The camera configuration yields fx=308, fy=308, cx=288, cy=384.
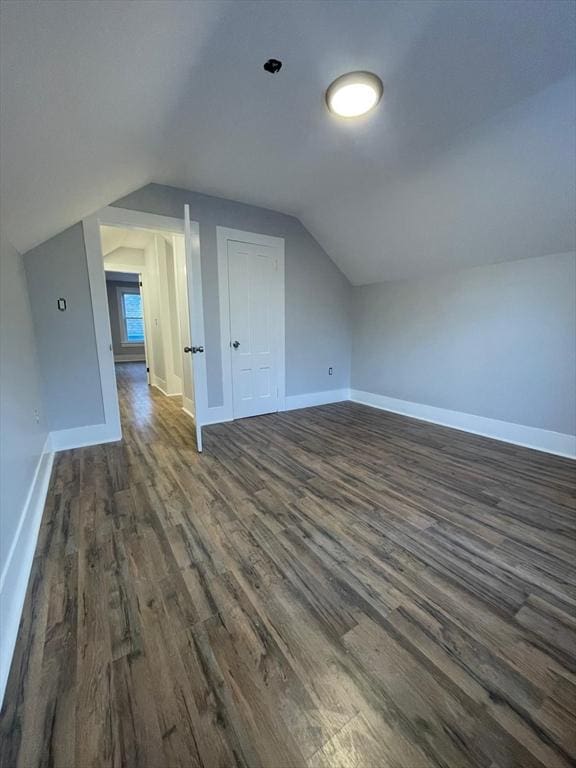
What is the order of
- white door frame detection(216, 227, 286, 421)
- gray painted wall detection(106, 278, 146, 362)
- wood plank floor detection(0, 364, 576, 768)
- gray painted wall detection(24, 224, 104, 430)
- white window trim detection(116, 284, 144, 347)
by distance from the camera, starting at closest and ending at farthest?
wood plank floor detection(0, 364, 576, 768)
gray painted wall detection(24, 224, 104, 430)
white door frame detection(216, 227, 286, 421)
gray painted wall detection(106, 278, 146, 362)
white window trim detection(116, 284, 144, 347)

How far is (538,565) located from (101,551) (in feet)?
7.36

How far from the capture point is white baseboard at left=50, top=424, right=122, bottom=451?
2931 millimetres

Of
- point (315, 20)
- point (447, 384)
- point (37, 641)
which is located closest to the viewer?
point (37, 641)

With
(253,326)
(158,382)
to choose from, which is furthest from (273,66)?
(158,382)

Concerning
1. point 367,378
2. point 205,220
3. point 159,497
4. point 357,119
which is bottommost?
point 159,497

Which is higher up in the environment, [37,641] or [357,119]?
[357,119]

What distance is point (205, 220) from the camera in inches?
135

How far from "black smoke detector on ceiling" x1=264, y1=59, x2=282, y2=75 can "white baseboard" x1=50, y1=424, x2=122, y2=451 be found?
312 centimetres

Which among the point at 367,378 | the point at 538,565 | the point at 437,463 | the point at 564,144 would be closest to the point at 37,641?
the point at 538,565

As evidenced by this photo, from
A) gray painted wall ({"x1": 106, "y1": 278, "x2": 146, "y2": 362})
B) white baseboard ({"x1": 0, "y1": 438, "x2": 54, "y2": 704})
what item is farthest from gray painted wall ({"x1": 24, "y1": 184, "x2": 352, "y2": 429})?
gray painted wall ({"x1": 106, "y1": 278, "x2": 146, "y2": 362})

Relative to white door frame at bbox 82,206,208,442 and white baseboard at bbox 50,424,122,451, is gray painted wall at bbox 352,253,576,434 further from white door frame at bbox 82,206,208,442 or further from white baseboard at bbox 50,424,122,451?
white baseboard at bbox 50,424,122,451

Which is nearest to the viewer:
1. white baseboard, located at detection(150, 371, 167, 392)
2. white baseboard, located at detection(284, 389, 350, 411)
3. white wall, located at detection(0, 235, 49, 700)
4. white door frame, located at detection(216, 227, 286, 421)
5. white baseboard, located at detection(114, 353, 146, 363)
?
white wall, located at detection(0, 235, 49, 700)

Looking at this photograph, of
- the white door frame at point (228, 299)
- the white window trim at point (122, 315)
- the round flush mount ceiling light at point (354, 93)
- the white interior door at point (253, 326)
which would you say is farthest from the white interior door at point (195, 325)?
the white window trim at point (122, 315)

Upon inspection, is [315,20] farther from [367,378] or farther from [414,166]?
[367,378]
